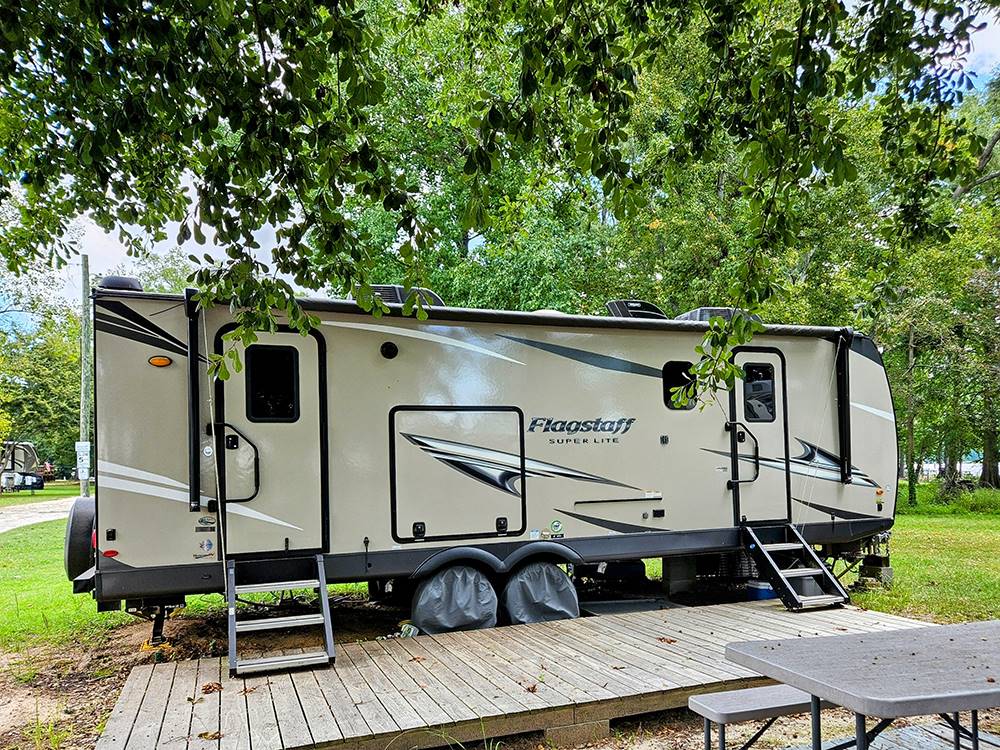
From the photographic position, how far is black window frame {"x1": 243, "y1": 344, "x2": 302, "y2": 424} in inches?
212

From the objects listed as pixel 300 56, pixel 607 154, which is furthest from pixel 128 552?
pixel 607 154

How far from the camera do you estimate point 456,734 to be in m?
3.88

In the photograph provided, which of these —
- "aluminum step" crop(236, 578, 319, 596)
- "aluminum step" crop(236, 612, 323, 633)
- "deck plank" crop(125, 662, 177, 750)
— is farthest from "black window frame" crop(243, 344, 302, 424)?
"deck plank" crop(125, 662, 177, 750)

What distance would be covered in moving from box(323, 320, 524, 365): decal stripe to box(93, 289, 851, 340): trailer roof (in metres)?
0.10

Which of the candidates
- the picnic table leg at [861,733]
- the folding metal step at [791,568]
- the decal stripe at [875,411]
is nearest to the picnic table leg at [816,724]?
the picnic table leg at [861,733]

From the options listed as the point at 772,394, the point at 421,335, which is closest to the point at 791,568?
the point at 772,394

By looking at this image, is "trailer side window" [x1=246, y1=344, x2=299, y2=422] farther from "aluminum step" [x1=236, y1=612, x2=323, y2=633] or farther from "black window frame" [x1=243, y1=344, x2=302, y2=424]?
"aluminum step" [x1=236, y1=612, x2=323, y2=633]

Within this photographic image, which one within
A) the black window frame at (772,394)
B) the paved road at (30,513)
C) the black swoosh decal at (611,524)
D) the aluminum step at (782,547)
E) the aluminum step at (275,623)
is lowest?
the paved road at (30,513)

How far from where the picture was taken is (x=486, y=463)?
5.99 m

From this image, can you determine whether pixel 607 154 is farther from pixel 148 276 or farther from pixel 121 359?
pixel 148 276

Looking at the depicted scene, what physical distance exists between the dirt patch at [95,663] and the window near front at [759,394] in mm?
3852

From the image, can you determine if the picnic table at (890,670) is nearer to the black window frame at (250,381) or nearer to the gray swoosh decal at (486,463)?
the gray swoosh decal at (486,463)

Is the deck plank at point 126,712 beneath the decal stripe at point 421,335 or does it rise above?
beneath

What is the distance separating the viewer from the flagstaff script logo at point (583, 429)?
246 inches
